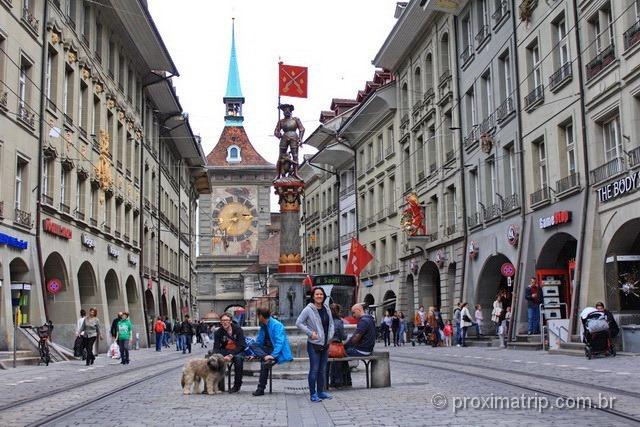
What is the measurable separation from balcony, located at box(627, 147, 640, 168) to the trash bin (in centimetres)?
395

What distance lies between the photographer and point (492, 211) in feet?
106

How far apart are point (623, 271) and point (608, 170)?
2.71 m

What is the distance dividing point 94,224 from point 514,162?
1697cm

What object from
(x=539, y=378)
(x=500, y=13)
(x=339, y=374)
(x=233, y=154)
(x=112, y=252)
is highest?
(x=233, y=154)

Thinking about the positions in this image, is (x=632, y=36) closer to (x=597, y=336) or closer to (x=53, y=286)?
(x=597, y=336)

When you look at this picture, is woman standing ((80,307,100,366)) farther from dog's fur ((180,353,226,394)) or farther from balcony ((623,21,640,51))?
balcony ((623,21,640,51))

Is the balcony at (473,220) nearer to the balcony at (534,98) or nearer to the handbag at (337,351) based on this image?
the balcony at (534,98)

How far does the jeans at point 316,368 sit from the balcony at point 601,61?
14.4 m

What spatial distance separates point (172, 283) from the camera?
58938 millimetres

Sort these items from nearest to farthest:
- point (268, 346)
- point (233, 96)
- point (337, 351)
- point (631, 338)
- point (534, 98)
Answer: point (268, 346), point (337, 351), point (631, 338), point (534, 98), point (233, 96)

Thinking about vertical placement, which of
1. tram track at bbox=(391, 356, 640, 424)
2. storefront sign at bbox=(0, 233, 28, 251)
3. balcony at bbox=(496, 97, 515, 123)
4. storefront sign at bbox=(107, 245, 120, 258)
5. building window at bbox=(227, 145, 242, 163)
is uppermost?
building window at bbox=(227, 145, 242, 163)

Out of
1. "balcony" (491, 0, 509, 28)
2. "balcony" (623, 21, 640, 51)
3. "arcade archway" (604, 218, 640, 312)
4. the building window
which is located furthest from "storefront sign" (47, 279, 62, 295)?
the building window

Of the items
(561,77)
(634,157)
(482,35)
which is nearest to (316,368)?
(634,157)

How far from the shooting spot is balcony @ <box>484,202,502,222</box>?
31.6 meters
